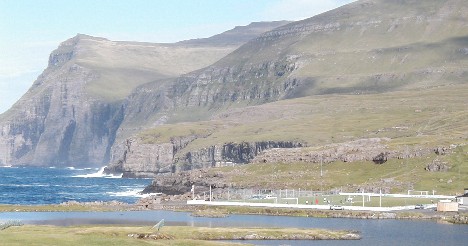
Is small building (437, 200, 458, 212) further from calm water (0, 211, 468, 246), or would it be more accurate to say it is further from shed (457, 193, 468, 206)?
calm water (0, 211, 468, 246)

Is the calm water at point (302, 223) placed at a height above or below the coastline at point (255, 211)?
below

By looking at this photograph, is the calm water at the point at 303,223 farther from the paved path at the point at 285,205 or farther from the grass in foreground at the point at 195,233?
the paved path at the point at 285,205

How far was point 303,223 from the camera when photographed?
14775 cm

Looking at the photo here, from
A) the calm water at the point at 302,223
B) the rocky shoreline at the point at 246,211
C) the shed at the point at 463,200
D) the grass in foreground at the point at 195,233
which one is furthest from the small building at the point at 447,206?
the grass in foreground at the point at 195,233

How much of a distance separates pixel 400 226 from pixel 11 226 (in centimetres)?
5477

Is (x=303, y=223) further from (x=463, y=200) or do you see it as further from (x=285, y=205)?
(x=463, y=200)

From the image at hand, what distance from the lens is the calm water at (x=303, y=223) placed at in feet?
390

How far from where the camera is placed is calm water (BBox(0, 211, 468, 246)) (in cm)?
11900

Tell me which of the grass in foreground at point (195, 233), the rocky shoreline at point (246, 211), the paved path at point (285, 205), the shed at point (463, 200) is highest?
the shed at point (463, 200)

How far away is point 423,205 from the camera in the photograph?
168625mm

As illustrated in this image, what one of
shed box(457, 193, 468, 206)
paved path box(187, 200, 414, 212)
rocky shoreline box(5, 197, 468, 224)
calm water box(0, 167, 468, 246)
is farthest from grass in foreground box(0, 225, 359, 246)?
shed box(457, 193, 468, 206)

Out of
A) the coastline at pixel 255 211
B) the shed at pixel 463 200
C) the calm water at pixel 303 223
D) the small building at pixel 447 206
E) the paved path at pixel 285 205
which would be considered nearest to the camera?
the calm water at pixel 303 223

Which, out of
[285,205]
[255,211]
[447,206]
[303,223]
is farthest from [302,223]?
[285,205]

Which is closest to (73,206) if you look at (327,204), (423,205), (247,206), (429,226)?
(247,206)
